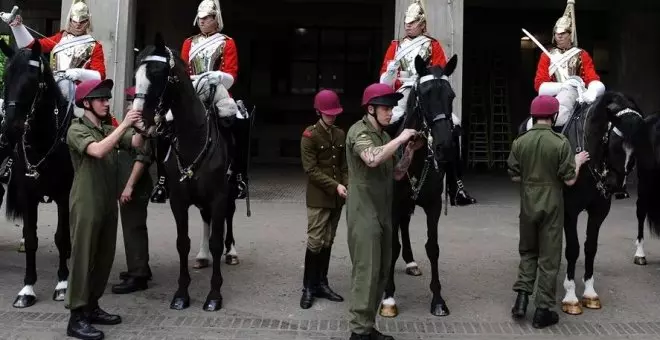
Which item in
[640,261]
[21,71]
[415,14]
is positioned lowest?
[640,261]

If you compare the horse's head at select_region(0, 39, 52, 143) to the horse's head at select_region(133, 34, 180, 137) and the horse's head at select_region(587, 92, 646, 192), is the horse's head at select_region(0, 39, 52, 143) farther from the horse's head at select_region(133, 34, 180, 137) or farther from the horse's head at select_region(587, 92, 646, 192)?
the horse's head at select_region(587, 92, 646, 192)

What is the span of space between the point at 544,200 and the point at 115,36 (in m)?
8.71

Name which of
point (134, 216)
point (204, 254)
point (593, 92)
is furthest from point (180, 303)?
point (593, 92)

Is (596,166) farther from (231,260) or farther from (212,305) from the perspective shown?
(231,260)

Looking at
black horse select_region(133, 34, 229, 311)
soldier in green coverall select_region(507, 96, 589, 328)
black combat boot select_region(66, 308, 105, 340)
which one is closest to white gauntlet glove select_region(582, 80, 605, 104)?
soldier in green coverall select_region(507, 96, 589, 328)

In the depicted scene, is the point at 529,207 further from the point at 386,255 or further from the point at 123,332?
the point at 123,332

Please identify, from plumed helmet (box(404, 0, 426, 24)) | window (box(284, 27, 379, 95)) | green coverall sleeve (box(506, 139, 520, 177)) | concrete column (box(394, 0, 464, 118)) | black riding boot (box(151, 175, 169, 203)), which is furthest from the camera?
window (box(284, 27, 379, 95))

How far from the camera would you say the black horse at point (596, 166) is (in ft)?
20.0

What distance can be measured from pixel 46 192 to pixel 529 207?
15.1ft

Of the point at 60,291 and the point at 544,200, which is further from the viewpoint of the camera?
the point at 60,291

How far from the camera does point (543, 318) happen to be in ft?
19.1

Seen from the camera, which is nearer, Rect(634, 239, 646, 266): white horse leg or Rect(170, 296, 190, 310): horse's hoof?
Rect(170, 296, 190, 310): horse's hoof

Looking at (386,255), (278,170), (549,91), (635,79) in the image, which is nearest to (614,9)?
(635,79)

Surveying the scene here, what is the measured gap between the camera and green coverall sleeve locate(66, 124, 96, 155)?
5191mm
